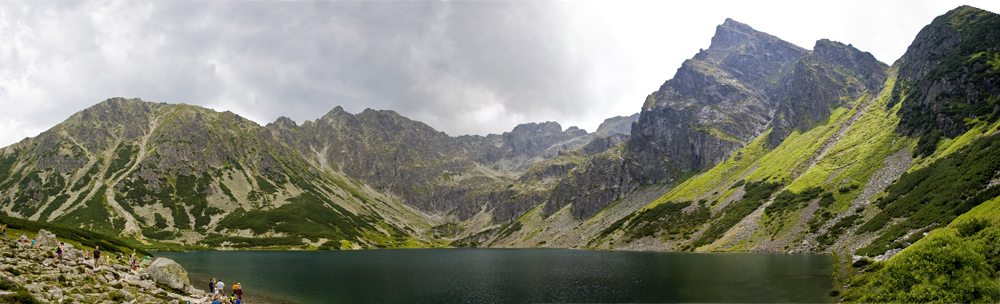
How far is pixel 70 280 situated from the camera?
30.4 metres

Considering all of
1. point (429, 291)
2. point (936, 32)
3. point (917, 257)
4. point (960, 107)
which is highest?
point (936, 32)

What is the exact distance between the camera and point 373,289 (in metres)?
61.2

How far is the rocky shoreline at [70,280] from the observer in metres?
26.0

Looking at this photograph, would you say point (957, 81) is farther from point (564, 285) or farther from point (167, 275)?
point (167, 275)

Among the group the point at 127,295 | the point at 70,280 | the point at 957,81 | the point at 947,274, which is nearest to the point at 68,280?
the point at 70,280

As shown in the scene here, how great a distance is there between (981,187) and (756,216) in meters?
68.4

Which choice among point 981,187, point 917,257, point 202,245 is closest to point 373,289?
point 917,257

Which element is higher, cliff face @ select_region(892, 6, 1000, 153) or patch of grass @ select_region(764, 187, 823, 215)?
cliff face @ select_region(892, 6, 1000, 153)

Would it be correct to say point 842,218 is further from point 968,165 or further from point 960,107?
point 960,107

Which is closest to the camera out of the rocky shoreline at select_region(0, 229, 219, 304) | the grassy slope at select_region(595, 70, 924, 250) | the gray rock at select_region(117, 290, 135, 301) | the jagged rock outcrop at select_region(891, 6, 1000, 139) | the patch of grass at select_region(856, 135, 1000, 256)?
the rocky shoreline at select_region(0, 229, 219, 304)

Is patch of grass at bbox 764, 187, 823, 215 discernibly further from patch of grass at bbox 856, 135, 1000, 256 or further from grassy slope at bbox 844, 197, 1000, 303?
grassy slope at bbox 844, 197, 1000, 303

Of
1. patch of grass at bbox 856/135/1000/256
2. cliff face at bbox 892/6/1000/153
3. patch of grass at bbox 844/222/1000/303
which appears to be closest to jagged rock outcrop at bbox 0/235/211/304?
patch of grass at bbox 844/222/1000/303

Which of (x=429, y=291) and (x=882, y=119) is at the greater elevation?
(x=882, y=119)

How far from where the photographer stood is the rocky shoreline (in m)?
26.0
